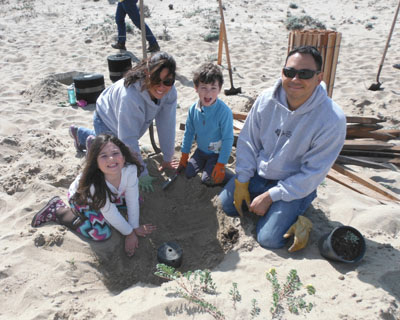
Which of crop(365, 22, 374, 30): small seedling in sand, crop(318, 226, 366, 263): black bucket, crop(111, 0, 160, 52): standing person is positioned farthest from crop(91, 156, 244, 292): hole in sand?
crop(365, 22, 374, 30): small seedling in sand

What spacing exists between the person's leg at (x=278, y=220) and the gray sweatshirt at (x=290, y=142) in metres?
0.11

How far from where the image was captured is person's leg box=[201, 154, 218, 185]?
3.53 meters

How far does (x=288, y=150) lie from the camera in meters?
2.79

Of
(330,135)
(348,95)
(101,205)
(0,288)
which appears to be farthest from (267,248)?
(348,95)

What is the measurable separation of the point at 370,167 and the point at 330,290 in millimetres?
2294

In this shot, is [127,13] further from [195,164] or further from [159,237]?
[159,237]

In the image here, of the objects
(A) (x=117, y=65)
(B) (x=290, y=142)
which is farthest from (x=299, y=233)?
(A) (x=117, y=65)

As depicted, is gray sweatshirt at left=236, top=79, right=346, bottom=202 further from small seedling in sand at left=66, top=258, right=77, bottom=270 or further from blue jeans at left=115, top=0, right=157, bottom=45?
blue jeans at left=115, top=0, right=157, bottom=45

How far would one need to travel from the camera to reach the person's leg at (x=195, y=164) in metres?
3.66

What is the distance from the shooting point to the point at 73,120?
5055 mm

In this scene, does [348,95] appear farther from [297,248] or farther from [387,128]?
[297,248]

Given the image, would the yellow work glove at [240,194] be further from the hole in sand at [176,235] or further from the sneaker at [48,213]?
the sneaker at [48,213]

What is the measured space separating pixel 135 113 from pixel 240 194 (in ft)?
3.97

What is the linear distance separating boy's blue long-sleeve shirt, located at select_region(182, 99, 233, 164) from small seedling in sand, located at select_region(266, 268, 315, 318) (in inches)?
57.0
